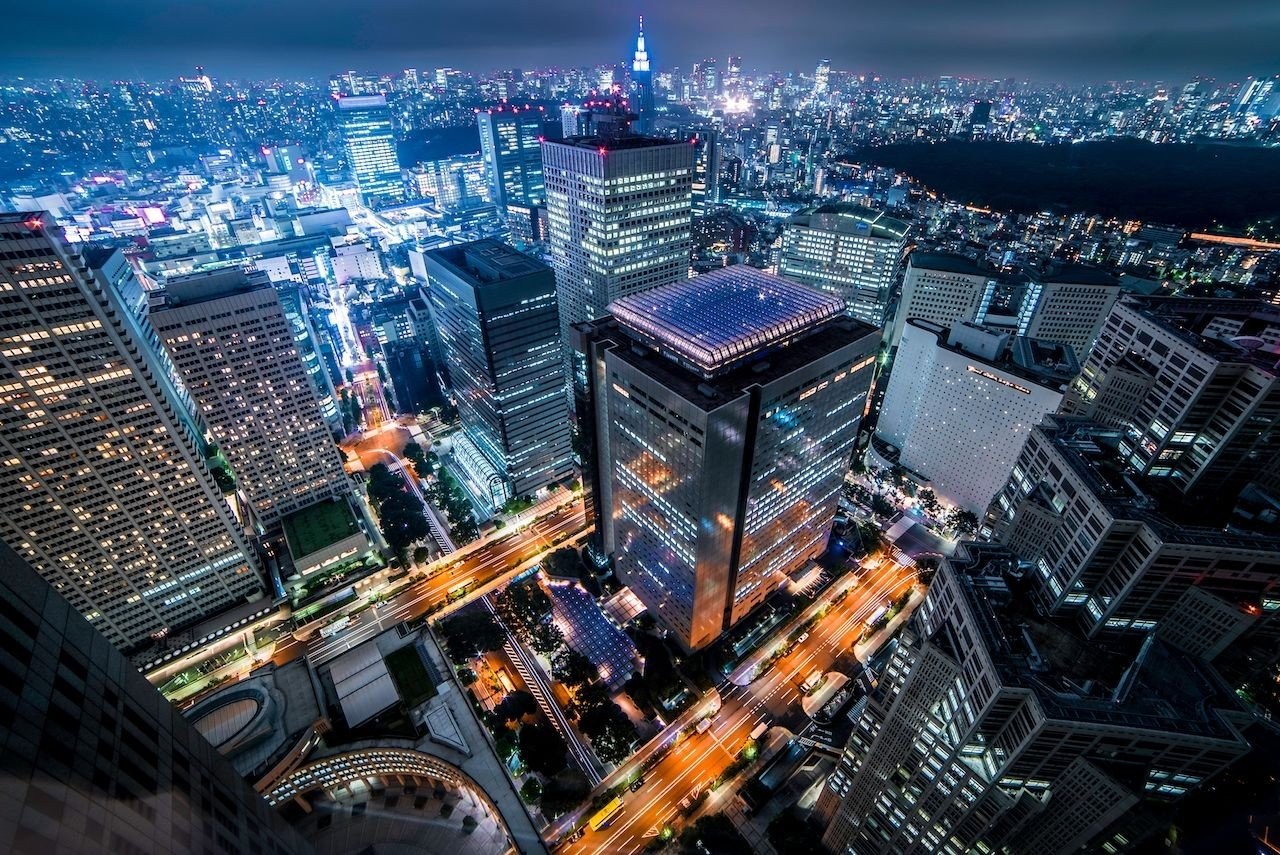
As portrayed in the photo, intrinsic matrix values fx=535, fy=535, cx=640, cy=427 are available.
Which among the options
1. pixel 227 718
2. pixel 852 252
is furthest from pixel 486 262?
pixel 852 252

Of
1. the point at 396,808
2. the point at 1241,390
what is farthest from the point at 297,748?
the point at 1241,390

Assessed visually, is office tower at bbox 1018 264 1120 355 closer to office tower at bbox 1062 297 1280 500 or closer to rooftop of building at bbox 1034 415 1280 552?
office tower at bbox 1062 297 1280 500

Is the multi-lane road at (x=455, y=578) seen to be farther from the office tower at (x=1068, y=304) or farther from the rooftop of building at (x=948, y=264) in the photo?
the office tower at (x=1068, y=304)

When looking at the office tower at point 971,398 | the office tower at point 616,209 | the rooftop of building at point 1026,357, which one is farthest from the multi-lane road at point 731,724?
the office tower at point 616,209

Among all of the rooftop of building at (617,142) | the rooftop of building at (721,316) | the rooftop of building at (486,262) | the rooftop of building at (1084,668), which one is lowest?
the rooftop of building at (1084,668)

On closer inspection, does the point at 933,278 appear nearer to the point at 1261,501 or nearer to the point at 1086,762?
the point at 1261,501
